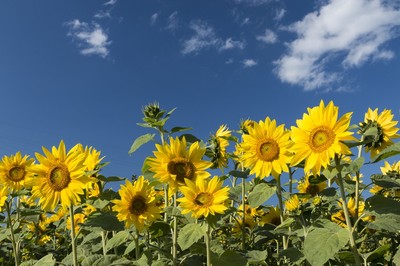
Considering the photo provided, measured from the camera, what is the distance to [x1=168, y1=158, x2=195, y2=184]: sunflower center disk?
3977 millimetres

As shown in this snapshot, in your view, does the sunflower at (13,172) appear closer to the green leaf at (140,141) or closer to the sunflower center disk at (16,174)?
the sunflower center disk at (16,174)

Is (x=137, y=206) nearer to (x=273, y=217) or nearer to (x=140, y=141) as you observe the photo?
(x=140, y=141)

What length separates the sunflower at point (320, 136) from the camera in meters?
3.32

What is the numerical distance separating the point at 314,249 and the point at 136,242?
172 cm

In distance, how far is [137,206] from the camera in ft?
13.4

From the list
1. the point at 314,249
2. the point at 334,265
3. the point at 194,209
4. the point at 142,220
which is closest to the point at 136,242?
the point at 142,220

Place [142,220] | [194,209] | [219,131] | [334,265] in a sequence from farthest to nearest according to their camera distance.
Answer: [219,131]
[334,265]
[142,220]
[194,209]

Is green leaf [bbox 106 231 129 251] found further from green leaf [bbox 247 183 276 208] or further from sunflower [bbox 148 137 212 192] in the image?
green leaf [bbox 247 183 276 208]

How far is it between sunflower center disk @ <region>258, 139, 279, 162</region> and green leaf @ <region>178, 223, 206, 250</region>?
3.06 feet

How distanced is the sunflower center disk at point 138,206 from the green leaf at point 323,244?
1617 millimetres

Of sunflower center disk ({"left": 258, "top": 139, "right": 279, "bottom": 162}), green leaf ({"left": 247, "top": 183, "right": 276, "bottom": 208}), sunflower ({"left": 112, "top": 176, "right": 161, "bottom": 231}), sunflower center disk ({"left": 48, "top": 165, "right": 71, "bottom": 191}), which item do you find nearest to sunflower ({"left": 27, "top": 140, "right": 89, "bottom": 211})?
sunflower center disk ({"left": 48, "top": 165, "right": 71, "bottom": 191})

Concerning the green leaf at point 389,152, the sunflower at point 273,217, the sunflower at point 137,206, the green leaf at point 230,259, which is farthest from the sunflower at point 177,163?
the sunflower at point 273,217

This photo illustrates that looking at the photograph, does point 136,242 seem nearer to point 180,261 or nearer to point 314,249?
point 180,261

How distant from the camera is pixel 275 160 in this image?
4.23 metres
